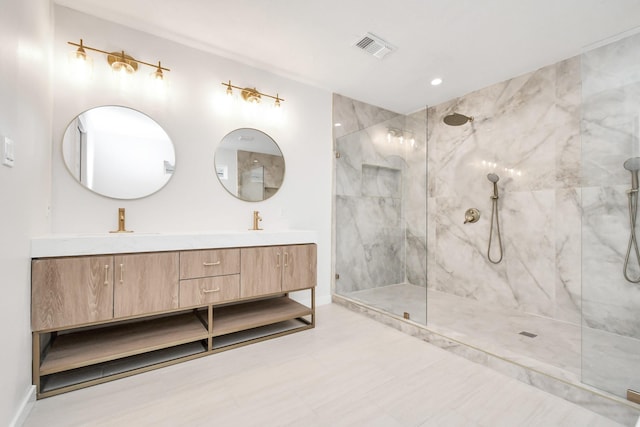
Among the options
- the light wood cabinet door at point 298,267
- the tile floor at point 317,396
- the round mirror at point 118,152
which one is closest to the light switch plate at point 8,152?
the round mirror at point 118,152

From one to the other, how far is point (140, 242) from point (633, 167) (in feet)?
10.0

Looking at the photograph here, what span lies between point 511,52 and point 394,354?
112 inches

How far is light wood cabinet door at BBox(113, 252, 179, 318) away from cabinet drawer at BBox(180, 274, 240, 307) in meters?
0.06

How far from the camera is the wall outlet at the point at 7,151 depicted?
3.76ft

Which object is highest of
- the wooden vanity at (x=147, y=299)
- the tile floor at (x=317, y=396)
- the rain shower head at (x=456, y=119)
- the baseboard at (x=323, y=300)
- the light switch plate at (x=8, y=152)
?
the rain shower head at (x=456, y=119)

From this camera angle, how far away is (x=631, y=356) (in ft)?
5.46

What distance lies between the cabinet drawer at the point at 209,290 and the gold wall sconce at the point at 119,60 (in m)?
1.69

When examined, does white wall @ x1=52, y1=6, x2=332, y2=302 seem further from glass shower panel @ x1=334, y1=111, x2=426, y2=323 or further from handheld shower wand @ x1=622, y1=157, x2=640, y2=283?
handheld shower wand @ x1=622, y1=157, x2=640, y2=283

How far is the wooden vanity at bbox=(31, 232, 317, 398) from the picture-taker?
161 centimetres

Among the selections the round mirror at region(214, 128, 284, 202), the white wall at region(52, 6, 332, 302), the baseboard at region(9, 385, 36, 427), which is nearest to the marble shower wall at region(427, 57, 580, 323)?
the white wall at region(52, 6, 332, 302)

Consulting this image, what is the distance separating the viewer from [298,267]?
2.57m

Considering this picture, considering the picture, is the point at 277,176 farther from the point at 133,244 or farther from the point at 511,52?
A: the point at 511,52

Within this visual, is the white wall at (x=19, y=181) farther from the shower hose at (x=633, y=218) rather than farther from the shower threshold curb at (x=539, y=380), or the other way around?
the shower hose at (x=633, y=218)

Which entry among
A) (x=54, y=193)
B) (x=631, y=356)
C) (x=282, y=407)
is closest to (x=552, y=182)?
(x=631, y=356)
